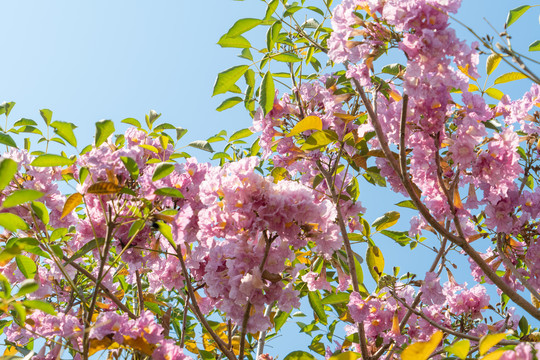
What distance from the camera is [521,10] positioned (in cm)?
215

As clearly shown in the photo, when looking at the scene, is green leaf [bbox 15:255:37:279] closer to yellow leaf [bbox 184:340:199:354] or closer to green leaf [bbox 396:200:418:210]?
yellow leaf [bbox 184:340:199:354]

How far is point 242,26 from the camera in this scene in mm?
2324

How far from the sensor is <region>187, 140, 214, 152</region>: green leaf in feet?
9.39

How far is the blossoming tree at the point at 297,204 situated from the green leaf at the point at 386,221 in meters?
0.02

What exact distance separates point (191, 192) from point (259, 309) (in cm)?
63

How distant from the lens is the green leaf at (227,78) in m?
2.32

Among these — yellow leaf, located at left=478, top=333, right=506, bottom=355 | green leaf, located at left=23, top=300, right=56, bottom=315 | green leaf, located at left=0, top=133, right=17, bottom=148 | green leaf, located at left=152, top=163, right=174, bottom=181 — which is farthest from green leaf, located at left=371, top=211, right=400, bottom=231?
green leaf, located at left=0, top=133, right=17, bottom=148

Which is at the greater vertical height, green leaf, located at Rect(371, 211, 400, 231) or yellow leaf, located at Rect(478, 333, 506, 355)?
green leaf, located at Rect(371, 211, 400, 231)

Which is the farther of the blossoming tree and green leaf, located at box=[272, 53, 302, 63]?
green leaf, located at box=[272, 53, 302, 63]

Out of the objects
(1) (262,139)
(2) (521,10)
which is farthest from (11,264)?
(2) (521,10)

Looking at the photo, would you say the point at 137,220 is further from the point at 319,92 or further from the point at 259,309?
the point at 319,92

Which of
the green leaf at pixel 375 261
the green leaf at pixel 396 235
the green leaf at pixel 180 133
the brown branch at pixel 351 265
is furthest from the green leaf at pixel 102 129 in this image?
the green leaf at pixel 396 235

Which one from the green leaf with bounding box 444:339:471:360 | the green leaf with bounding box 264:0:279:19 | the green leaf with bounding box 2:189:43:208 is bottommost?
the green leaf with bounding box 444:339:471:360

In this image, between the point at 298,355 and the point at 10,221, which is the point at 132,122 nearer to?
the point at 10,221
